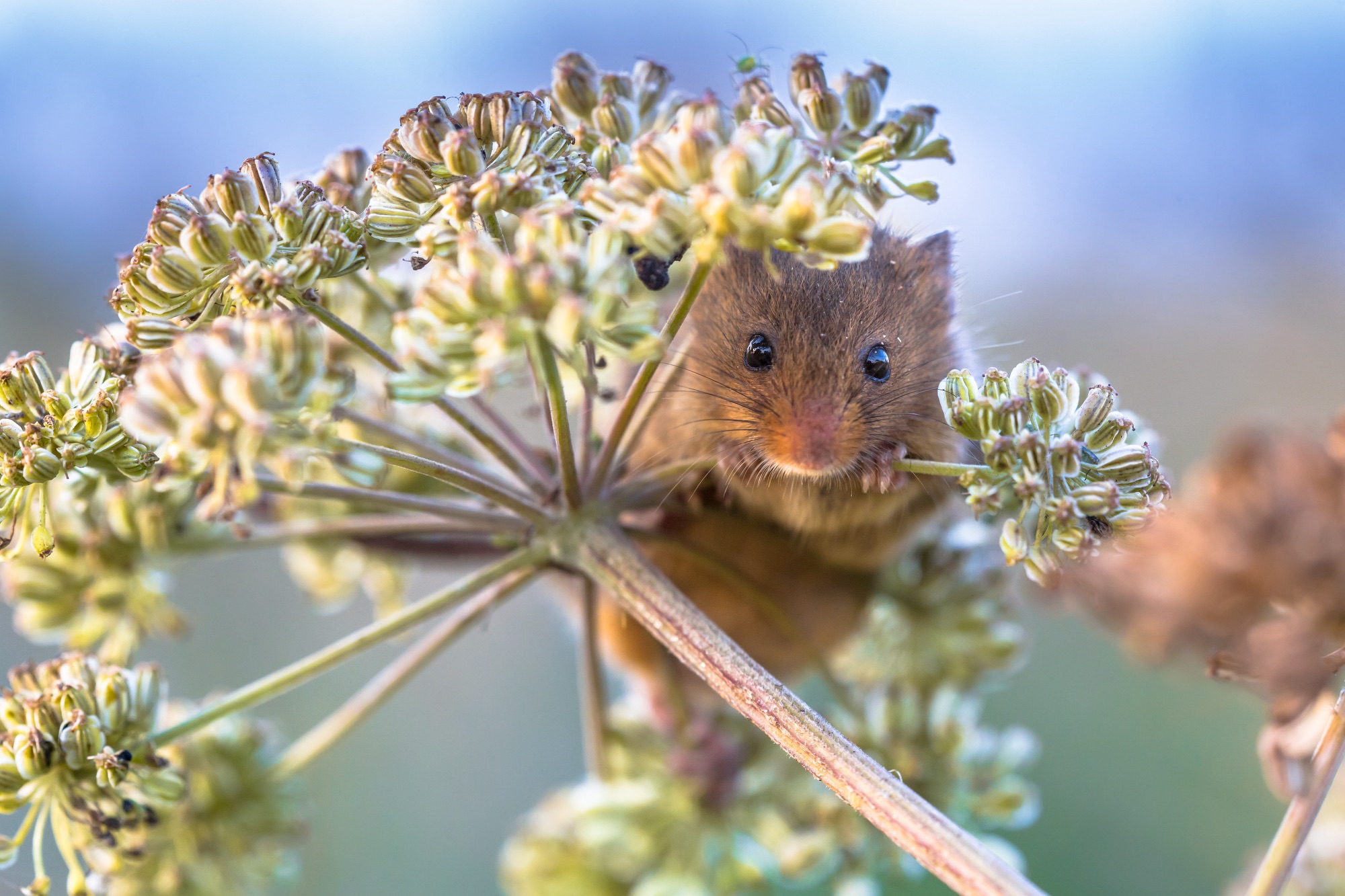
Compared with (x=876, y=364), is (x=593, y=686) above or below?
below

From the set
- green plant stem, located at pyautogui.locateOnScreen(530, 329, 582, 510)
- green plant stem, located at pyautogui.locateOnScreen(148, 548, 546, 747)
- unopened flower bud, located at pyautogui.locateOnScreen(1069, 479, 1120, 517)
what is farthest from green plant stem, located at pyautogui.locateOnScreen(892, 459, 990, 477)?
green plant stem, located at pyautogui.locateOnScreen(148, 548, 546, 747)

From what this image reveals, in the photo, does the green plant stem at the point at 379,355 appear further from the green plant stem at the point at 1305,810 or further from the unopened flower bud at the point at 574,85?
the green plant stem at the point at 1305,810

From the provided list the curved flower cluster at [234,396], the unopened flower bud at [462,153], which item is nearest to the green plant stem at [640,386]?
the unopened flower bud at [462,153]

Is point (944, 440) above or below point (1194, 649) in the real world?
below

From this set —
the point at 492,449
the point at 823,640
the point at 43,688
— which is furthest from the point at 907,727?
the point at 43,688

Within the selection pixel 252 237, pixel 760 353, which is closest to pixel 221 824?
pixel 252 237

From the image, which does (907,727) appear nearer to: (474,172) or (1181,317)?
(474,172)

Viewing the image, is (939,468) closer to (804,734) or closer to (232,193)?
(804,734)
